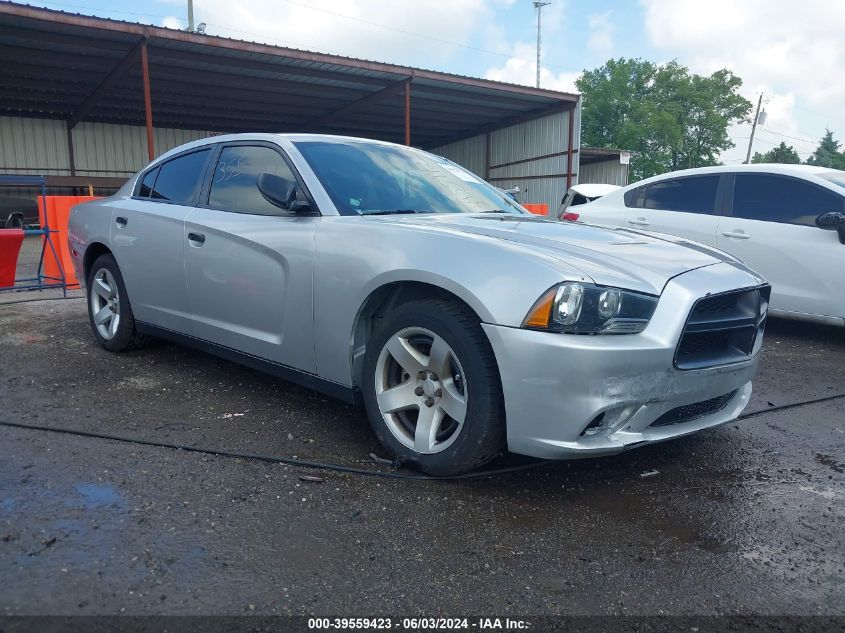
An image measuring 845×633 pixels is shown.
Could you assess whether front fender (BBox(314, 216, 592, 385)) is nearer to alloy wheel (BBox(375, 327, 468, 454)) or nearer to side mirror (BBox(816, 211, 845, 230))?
alloy wheel (BBox(375, 327, 468, 454))

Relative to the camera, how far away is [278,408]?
3873mm

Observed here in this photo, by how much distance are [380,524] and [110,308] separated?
346 cm

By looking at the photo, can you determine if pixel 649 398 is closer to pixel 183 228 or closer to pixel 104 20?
pixel 183 228

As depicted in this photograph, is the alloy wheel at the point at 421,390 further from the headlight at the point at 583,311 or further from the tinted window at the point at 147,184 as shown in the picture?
the tinted window at the point at 147,184

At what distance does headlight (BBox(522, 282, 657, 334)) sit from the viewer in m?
2.52

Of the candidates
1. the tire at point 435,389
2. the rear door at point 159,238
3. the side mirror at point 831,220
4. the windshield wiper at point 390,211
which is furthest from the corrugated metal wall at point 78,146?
the tire at point 435,389

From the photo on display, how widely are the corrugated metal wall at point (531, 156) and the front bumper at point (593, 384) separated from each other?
19.7 m

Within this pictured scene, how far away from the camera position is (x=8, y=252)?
7469 millimetres

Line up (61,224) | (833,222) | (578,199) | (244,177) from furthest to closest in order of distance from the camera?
(578,199) → (61,224) → (833,222) → (244,177)

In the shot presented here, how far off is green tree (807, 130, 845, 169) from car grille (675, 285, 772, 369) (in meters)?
79.1

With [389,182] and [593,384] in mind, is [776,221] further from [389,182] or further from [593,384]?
[593,384]

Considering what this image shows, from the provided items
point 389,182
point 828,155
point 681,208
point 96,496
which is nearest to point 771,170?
point 681,208

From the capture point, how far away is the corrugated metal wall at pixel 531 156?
22.5 meters

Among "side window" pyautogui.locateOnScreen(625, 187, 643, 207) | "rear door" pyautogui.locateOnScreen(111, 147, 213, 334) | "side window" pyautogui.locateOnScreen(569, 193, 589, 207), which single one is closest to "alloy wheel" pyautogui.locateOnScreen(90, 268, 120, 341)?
"rear door" pyautogui.locateOnScreen(111, 147, 213, 334)
